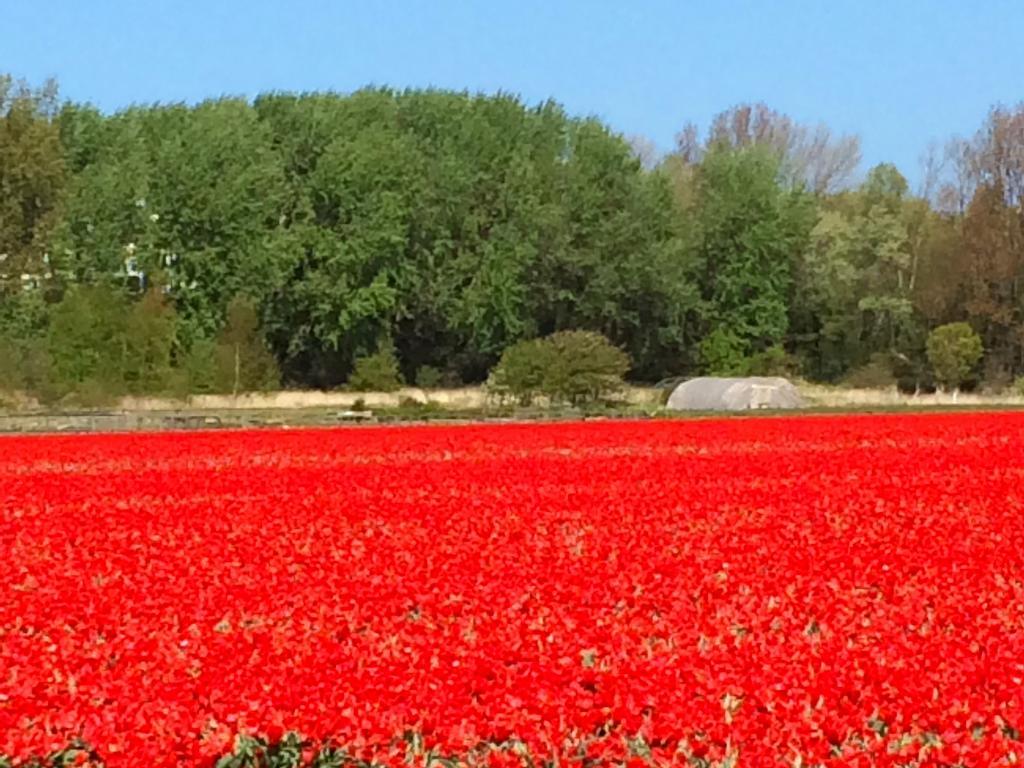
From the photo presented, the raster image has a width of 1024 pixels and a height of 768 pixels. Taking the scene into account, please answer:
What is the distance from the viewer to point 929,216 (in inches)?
3482

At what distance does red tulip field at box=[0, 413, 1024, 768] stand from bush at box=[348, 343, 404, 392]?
4677 centimetres

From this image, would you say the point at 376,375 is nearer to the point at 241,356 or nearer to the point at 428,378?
the point at 428,378

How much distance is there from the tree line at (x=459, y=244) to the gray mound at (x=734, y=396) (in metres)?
15.8

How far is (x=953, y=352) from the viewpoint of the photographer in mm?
69500

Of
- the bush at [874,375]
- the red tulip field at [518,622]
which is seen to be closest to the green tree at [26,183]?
the bush at [874,375]

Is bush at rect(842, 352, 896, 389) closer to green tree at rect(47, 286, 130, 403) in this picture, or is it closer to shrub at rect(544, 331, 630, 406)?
shrub at rect(544, 331, 630, 406)

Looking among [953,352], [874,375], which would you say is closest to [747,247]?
[874,375]

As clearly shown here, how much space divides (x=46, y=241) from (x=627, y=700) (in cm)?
6478

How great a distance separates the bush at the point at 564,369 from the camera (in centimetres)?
5822

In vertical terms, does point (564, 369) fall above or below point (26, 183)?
below

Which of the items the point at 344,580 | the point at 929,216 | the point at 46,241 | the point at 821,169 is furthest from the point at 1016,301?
the point at 344,580

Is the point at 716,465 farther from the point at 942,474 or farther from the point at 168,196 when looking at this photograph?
the point at 168,196

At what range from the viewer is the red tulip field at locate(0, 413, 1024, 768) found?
7.22 m

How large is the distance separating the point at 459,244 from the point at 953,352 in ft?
75.1
